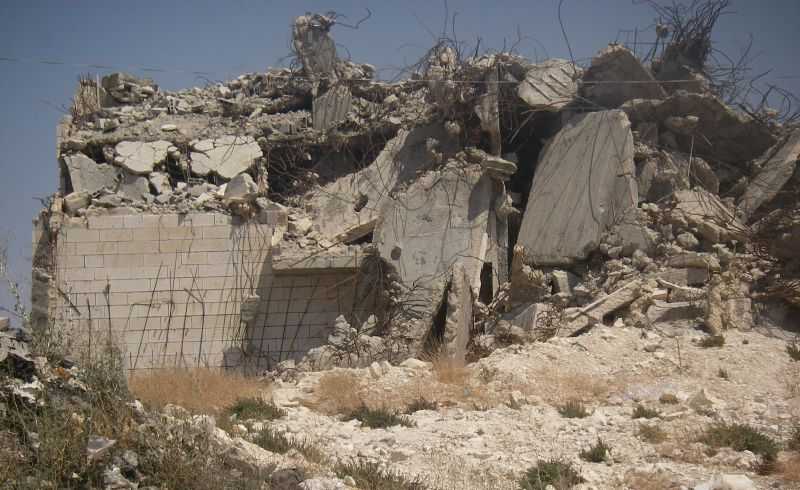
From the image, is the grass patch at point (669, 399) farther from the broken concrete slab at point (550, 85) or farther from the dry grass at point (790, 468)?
the broken concrete slab at point (550, 85)

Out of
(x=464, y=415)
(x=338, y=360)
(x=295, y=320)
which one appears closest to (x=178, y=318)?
(x=295, y=320)

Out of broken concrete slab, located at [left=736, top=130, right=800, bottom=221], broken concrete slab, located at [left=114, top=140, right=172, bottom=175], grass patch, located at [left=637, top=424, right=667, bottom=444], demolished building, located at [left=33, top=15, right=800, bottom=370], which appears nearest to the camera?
grass patch, located at [left=637, top=424, right=667, bottom=444]

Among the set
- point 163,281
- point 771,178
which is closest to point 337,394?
point 163,281

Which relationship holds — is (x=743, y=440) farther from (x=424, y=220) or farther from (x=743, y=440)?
(x=424, y=220)

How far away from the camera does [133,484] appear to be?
5371mm

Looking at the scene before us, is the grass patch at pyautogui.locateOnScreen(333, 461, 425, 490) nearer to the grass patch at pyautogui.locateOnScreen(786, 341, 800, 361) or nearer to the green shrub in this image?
the green shrub

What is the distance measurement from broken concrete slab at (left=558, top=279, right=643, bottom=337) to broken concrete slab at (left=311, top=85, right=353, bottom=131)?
5.57 meters

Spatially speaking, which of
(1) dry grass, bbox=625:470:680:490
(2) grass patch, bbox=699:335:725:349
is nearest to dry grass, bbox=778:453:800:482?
(1) dry grass, bbox=625:470:680:490

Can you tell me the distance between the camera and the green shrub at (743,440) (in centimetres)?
666

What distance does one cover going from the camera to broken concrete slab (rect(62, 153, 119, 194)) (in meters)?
13.2

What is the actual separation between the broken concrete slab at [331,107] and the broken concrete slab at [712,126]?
4.49 m

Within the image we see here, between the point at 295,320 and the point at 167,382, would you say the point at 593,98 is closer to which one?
the point at 295,320

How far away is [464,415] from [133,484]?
3.54m

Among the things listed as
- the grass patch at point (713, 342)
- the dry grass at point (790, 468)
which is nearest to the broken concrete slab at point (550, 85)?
the grass patch at point (713, 342)
